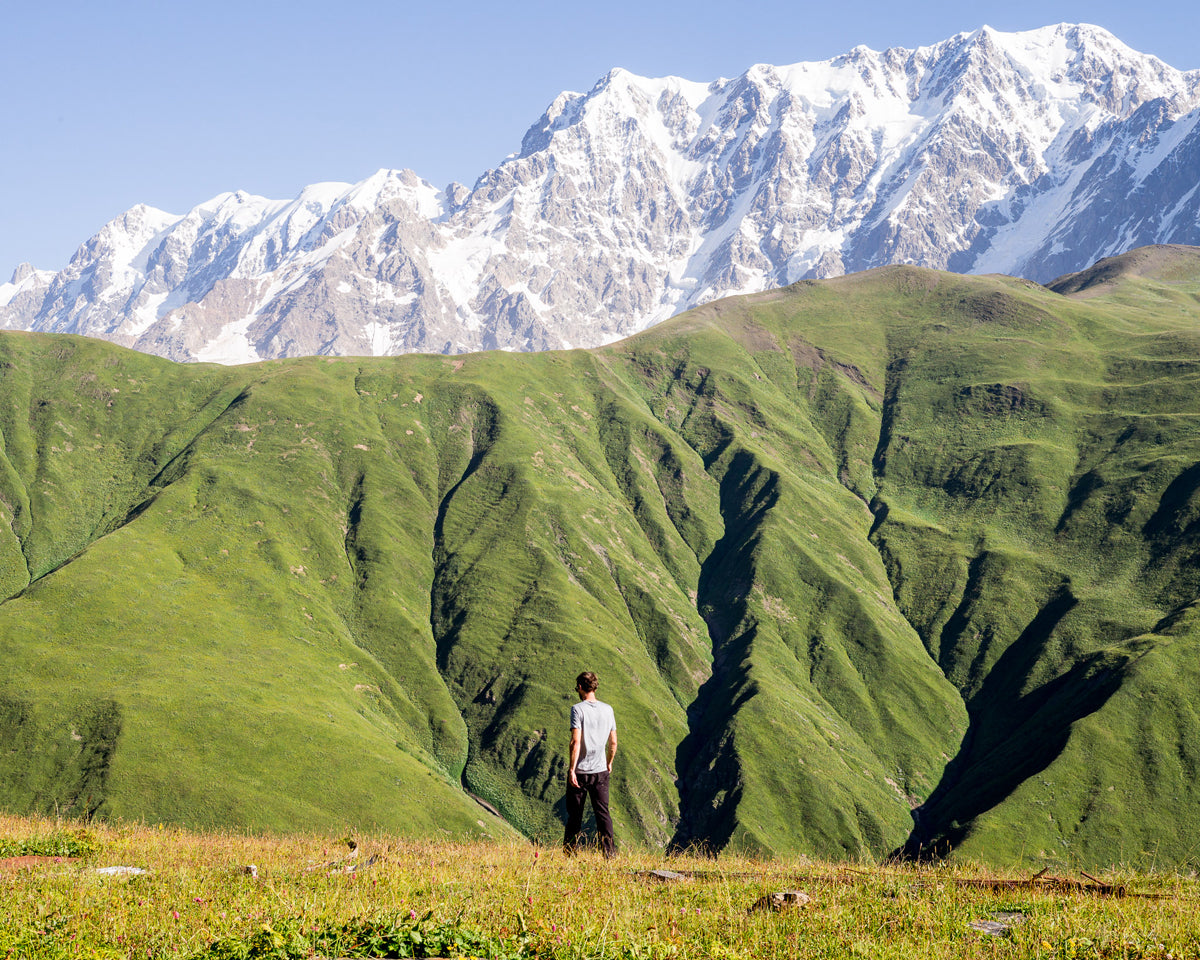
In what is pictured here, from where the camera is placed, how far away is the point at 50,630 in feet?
522

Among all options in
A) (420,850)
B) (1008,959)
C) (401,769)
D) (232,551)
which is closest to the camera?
(1008,959)

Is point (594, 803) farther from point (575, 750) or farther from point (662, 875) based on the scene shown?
point (662, 875)

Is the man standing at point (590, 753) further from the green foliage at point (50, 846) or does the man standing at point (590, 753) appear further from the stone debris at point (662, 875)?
the green foliage at point (50, 846)

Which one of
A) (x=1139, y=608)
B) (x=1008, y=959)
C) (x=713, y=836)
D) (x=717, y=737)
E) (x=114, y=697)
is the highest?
(x=1008, y=959)

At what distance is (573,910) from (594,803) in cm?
766

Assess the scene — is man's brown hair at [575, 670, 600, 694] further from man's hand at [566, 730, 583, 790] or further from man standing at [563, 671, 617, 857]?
man's hand at [566, 730, 583, 790]

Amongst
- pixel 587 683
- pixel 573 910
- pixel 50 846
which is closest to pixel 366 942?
pixel 573 910

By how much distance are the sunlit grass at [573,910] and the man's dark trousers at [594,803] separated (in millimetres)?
1293

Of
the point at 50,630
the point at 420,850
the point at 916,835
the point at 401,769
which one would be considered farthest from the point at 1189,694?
the point at 50,630

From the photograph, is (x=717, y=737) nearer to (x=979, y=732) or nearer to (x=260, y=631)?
(x=979, y=732)

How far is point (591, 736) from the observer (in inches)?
797

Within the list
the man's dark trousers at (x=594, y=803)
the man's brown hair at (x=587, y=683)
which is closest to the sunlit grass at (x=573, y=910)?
the man's dark trousers at (x=594, y=803)

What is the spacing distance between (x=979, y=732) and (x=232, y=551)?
178 metres

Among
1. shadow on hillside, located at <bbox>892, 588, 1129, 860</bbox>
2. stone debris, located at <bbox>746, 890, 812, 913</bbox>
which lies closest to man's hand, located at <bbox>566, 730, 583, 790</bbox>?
stone debris, located at <bbox>746, 890, 812, 913</bbox>
